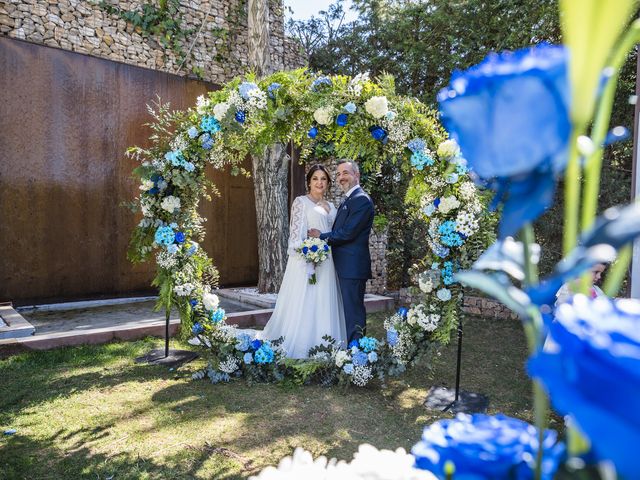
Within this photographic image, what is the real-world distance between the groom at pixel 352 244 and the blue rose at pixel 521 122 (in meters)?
4.54

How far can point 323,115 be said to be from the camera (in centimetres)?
464

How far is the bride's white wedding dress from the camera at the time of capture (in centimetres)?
548

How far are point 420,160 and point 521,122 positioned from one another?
13.1 feet

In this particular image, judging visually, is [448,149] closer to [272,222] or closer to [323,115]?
[323,115]

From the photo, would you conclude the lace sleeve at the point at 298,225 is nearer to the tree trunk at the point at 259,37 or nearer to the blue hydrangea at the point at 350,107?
the blue hydrangea at the point at 350,107

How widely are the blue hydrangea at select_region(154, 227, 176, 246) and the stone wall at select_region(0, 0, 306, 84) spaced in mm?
5048

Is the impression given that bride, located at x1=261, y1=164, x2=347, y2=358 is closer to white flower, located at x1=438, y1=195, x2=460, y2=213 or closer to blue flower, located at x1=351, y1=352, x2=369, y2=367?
blue flower, located at x1=351, y1=352, x2=369, y2=367

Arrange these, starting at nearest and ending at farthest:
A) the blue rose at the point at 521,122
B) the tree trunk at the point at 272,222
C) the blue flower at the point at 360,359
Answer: the blue rose at the point at 521,122, the blue flower at the point at 360,359, the tree trunk at the point at 272,222

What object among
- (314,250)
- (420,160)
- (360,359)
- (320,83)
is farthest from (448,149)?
(360,359)

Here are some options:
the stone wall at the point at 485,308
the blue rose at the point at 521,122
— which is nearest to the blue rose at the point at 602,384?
the blue rose at the point at 521,122

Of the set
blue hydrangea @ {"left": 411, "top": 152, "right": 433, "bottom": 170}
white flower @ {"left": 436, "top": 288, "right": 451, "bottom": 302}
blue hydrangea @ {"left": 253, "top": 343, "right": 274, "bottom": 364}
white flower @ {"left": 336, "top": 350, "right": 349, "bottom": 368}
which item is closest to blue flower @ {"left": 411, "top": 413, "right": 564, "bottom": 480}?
white flower @ {"left": 436, "top": 288, "right": 451, "bottom": 302}

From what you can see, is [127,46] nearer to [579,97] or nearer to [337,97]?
[337,97]

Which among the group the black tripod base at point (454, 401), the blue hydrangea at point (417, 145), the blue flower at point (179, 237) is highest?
the blue hydrangea at point (417, 145)

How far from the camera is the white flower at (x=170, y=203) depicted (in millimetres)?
5074
